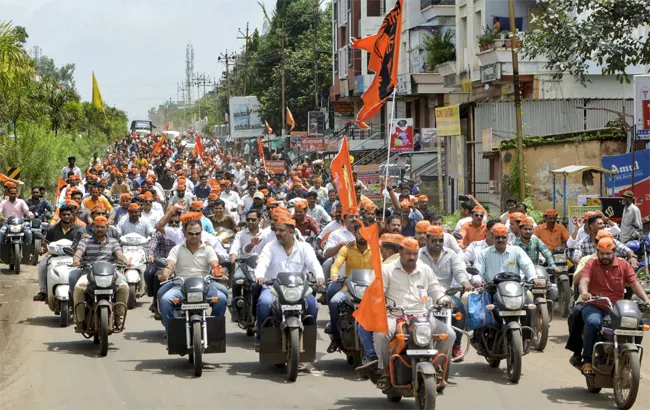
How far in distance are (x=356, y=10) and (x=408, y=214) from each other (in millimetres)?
45113

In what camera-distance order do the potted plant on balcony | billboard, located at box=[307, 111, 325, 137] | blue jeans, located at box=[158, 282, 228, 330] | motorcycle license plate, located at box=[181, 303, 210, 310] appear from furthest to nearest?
billboard, located at box=[307, 111, 325, 137] → the potted plant on balcony → blue jeans, located at box=[158, 282, 228, 330] → motorcycle license plate, located at box=[181, 303, 210, 310]

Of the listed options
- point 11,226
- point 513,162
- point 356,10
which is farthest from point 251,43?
point 11,226

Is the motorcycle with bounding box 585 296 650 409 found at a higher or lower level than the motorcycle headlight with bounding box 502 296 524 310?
lower

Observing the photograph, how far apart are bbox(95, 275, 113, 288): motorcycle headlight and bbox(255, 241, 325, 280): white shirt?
5.82ft

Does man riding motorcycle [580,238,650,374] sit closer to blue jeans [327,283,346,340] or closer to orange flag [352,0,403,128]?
blue jeans [327,283,346,340]

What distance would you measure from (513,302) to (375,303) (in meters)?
2.22

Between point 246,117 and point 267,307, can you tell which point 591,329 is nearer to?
point 267,307

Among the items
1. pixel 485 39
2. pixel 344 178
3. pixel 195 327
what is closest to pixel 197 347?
pixel 195 327

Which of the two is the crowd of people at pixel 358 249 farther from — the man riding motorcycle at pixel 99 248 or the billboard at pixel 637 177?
the billboard at pixel 637 177

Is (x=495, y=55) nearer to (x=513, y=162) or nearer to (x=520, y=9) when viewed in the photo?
(x=520, y=9)

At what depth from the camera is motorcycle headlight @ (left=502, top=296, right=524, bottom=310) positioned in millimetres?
10547

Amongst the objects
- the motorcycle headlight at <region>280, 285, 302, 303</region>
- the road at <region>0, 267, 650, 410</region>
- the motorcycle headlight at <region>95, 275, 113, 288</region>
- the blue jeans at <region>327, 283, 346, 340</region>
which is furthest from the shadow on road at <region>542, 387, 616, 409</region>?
the motorcycle headlight at <region>95, 275, 113, 288</region>

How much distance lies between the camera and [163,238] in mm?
13922

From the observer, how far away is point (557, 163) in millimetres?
28516
